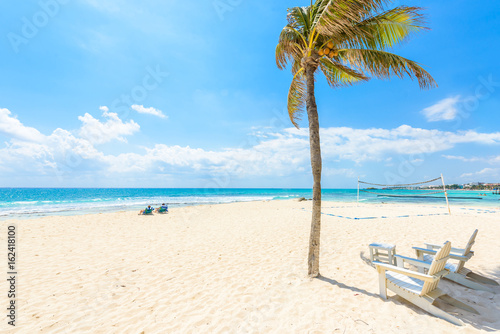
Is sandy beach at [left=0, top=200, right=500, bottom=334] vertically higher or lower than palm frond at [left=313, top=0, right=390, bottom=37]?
lower

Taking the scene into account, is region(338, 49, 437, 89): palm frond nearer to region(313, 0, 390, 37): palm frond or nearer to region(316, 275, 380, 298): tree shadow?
region(313, 0, 390, 37): palm frond

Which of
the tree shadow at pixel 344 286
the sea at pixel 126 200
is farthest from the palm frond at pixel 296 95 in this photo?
the sea at pixel 126 200

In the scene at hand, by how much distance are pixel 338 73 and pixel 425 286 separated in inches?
201

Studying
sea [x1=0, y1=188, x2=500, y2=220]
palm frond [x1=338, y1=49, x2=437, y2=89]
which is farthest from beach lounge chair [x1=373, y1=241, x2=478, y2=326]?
sea [x1=0, y1=188, x2=500, y2=220]

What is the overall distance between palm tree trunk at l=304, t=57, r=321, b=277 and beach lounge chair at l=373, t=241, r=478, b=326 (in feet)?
3.99

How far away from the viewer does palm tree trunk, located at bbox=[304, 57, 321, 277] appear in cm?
434

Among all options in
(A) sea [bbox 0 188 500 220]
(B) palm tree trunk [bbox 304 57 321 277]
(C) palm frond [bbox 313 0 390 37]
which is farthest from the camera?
(A) sea [bbox 0 188 500 220]

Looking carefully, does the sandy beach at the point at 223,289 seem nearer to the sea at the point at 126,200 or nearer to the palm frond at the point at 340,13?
the palm frond at the point at 340,13

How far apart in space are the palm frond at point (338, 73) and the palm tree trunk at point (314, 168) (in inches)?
36.3

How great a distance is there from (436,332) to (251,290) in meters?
2.62

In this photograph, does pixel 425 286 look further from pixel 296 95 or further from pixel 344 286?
pixel 296 95

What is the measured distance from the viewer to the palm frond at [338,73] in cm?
516

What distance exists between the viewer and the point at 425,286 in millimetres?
2988

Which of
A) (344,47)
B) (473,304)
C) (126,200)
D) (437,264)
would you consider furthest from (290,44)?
(126,200)
